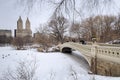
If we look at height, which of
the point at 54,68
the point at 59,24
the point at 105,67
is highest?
the point at 59,24

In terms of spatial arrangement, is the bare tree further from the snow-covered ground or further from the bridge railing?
the bridge railing

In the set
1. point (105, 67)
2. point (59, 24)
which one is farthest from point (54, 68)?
point (59, 24)

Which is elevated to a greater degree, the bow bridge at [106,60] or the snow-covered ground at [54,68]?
the bow bridge at [106,60]

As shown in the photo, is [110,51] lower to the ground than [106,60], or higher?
higher

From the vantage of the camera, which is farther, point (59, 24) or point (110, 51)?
point (110, 51)

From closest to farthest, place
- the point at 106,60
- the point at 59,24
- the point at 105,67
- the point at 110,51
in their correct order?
the point at 59,24 → the point at 110,51 → the point at 106,60 → the point at 105,67

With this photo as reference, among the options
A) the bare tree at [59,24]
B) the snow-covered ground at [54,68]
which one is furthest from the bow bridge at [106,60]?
the bare tree at [59,24]

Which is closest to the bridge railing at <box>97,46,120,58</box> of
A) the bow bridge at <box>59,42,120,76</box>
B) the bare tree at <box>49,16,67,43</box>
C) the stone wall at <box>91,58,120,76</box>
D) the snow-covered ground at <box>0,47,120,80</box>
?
the bow bridge at <box>59,42,120,76</box>

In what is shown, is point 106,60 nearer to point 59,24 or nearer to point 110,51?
point 110,51

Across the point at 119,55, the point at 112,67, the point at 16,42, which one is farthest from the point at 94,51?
the point at 16,42

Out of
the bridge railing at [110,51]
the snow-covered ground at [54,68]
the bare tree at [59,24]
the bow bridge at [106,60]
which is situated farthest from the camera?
the bow bridge at [106,60]

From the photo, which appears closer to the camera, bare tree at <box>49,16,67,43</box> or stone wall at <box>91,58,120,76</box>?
bare tree at <box>49,16,67,43</box>

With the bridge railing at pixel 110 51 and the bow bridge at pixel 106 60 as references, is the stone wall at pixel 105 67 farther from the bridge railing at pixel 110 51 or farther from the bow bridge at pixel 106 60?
the bridge railing at pixel 110 51

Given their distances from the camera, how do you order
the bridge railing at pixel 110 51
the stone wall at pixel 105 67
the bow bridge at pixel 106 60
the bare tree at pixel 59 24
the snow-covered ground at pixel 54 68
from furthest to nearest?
the stone wall at pixel 105 67 → the bow bridge at pixel 106 60 → the bridge railing at pixel 110 51 → the snow-covered ground at pixel 54 68 → the bare tree at pixel 59 24
